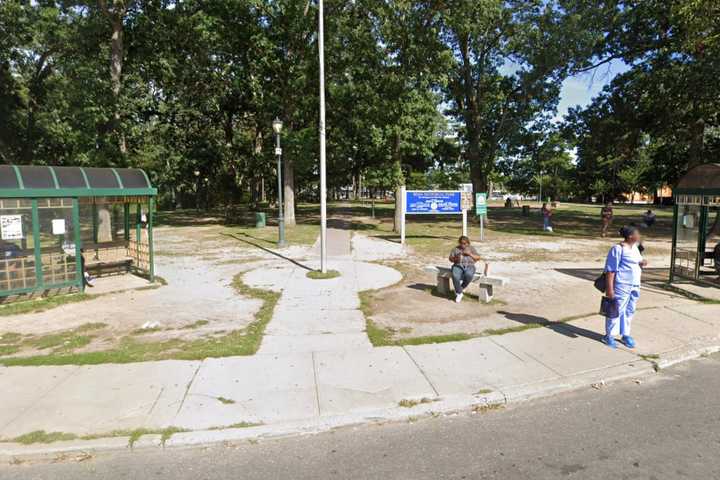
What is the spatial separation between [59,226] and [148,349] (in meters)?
4.82

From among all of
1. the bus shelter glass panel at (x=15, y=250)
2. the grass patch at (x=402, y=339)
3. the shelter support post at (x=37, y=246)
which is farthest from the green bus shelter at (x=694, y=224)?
the bus shelter glass panel at (x=15, y=250)

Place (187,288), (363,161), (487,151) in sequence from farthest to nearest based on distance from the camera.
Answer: (363,161) < (487,151) < (187,288)

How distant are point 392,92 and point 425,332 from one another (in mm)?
14696

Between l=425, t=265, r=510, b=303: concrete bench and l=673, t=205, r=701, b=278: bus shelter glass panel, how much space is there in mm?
5080

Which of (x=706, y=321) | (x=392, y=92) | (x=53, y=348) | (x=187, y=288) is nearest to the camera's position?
(x=53, y=348)

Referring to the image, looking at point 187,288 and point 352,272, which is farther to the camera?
point 352,272

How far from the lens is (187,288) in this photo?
9703mm

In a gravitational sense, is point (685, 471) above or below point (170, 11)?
below

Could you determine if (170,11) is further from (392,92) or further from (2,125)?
(2,125)

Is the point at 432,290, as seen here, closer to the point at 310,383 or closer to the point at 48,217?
the point at 310,383

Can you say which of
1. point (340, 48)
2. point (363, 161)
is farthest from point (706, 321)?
point (363, 161)

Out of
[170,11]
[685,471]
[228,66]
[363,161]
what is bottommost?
[685,471]

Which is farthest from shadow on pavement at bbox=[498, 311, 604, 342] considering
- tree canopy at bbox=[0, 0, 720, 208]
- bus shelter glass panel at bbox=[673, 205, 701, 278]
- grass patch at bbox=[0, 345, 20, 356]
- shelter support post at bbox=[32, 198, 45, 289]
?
tree canopy at bbox=[0, 0, 720, 208]

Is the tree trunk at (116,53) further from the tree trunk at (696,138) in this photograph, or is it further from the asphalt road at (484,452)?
the tree trunk at (696,138)
